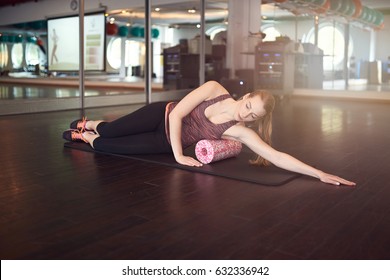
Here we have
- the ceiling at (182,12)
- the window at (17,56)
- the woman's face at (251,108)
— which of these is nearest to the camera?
the woman's face at (251,108)

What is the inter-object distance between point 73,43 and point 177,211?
5938 mm

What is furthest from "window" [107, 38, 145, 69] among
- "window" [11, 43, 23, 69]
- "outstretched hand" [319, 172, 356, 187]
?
"outstretched hand" [319, 172, 356, 187]

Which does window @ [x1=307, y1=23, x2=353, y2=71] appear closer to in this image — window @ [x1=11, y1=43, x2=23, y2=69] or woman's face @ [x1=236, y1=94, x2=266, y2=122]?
window @ [x1=11, y1=43, x2=23, y2=69]

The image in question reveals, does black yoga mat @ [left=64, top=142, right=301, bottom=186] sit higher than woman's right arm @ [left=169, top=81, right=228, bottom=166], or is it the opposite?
woman's right arm @ [left=169, top=81, right=228, bottom=166]

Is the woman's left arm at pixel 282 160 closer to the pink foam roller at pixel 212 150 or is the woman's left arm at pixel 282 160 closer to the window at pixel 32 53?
the pink foam roller at pixel 212 150

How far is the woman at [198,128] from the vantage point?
107 inches

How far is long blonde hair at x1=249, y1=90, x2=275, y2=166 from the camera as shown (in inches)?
105

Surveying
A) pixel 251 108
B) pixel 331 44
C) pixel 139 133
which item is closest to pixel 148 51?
pixel 331 44

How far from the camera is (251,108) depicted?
267cm

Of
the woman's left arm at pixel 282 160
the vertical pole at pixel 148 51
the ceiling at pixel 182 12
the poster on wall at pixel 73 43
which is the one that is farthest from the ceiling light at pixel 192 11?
→ the woman's left arm at pixel 282 160

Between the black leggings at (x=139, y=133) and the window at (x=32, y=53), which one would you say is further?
the window at (x=32, y=53)

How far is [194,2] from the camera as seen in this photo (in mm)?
10609

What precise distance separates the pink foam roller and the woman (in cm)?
6

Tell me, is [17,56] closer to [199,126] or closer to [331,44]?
[199,126]
